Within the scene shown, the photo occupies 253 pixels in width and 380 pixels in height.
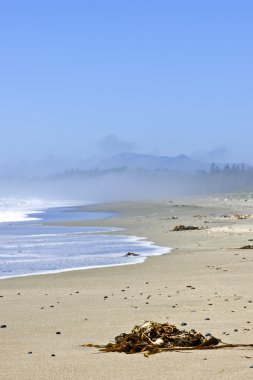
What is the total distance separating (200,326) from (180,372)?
2.74 m

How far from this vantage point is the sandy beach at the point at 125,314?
8.05 meters

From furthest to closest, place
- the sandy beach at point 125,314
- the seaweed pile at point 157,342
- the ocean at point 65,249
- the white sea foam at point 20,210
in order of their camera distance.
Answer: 1. the white sea foam at point 20,210
2. the ocean at point 65,249
3. the seaweed pile at point 157,342
4. the sandy beach at point 125,314

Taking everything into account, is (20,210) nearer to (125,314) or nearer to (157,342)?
(125,314)

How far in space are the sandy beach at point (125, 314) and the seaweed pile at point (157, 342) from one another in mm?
199

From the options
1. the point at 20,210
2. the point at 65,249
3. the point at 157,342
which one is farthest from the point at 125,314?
the point at 20,210

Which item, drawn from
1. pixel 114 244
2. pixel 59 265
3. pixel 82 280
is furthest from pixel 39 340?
pixel 114 244

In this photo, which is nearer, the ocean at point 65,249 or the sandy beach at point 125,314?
the sandy beach at point 125,314

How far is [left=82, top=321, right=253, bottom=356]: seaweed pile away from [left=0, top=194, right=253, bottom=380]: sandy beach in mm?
199

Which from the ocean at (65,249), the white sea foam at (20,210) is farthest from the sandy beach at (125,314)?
the white sea foam at (20,210)

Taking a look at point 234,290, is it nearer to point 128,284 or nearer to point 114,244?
point 128,284

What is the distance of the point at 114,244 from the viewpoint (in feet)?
92.3

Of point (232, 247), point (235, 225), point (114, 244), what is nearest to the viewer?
point (232, 247)

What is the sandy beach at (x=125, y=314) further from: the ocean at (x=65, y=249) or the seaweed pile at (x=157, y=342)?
the ocean at (x=65, y=249)

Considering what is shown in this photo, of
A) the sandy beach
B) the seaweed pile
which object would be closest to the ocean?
the sandy beach
